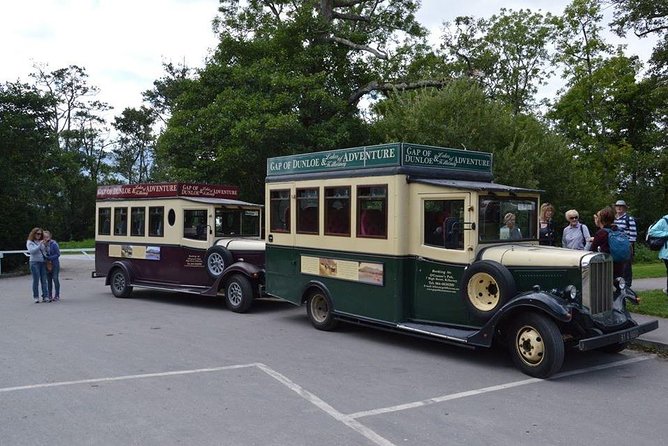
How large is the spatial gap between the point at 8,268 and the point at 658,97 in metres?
30.5

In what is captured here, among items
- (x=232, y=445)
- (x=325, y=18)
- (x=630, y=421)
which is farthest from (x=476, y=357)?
(x=325, y=18)

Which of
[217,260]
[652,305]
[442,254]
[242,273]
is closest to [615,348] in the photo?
[442,254]

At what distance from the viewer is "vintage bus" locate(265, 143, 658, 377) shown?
6.91 meters

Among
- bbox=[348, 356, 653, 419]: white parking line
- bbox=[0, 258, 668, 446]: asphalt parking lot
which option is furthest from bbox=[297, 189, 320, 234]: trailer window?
bbox=[348, 356, 653, 419]: white parking line

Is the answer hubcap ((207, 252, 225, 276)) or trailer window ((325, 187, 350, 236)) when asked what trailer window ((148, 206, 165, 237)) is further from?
trailer window ((325, 187, 350, 236))

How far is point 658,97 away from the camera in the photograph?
95.1 ft

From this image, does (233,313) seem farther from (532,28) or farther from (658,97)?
(532,28)

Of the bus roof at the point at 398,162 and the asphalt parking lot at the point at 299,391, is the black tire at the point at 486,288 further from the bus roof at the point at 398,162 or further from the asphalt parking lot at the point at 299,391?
the bus roof at the point at 398,162

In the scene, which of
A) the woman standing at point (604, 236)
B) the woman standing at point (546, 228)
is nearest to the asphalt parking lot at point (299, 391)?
the woman standing at point (604, 236)

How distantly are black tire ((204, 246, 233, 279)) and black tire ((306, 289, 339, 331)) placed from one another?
2.70 meters

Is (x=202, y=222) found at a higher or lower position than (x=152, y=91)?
lower

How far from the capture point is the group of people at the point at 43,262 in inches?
526

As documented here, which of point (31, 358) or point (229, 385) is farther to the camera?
point (31, 358)

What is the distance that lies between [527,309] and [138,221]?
1005 cm
